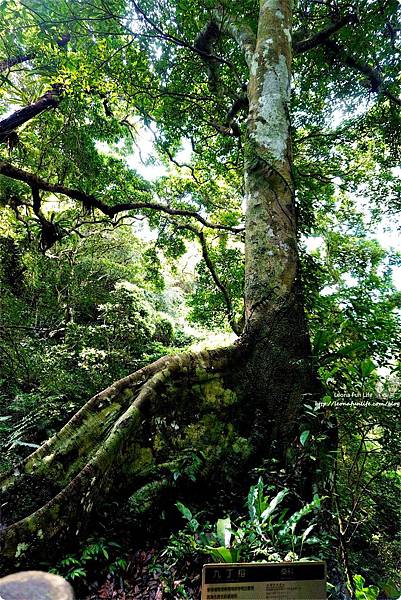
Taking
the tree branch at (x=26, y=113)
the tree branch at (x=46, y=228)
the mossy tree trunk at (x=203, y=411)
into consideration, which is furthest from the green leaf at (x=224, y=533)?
the tree branch at (x=26, y=113)

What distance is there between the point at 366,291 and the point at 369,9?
15.8ft

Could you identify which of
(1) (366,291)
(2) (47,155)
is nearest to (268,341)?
(1) (366,291)

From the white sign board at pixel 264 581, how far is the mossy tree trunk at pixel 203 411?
3.90ft

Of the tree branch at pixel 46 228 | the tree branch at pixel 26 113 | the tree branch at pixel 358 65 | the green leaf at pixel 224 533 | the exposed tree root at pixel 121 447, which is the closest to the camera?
the green leaf at pixel 224 533

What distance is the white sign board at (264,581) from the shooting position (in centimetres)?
146

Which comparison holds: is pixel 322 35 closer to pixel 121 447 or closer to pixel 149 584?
pixel 121 447

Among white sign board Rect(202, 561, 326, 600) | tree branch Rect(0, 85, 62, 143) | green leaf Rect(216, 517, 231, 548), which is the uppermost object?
tree branch Rect(0, 85, 62, 143)

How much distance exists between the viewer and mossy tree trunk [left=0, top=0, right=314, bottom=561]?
2473mm

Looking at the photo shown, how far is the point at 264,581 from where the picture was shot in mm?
1510

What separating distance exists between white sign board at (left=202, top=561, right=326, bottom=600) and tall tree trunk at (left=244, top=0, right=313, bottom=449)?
133 centimetres

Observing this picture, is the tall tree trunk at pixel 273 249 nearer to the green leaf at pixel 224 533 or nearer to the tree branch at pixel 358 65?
the green leaf at pixel 224 533

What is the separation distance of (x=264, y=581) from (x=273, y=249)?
2591mm

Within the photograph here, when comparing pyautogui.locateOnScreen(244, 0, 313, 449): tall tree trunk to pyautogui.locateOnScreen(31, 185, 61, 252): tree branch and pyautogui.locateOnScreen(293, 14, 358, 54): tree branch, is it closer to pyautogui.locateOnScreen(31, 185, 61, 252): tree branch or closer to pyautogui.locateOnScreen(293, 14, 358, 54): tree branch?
pyautogui.locateOnScreen(293, 14, 358, 54): tree branch

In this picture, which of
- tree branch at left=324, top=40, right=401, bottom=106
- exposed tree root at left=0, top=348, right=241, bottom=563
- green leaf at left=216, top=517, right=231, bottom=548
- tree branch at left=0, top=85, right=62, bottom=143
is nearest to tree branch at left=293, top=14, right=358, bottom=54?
tree branch at left=324, top=40, right=401, bottom=106
